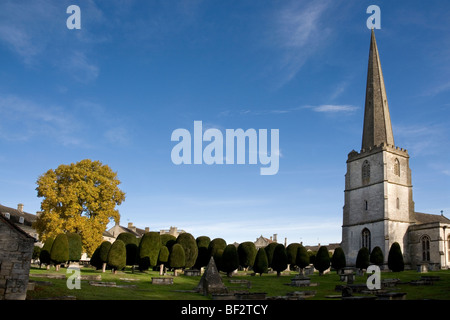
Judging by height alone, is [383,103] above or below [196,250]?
above

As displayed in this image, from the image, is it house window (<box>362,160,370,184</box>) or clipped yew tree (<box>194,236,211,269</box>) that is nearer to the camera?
clipped yew tree (<box>194,236,211,269</box>)

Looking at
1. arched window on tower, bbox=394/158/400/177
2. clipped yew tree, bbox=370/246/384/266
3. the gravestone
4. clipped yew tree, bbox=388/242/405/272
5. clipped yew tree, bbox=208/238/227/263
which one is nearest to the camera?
the gravestone

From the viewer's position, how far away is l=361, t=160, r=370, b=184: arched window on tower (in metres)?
53.5

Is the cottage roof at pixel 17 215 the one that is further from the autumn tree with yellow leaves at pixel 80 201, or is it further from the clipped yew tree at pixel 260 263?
the clipped yew tree at pixel 260 263

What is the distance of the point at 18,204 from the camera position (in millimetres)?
63938

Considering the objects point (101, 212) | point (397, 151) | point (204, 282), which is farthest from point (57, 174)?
point (397, 151)

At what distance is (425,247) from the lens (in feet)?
156

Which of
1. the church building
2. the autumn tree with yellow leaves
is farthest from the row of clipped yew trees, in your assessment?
the church building

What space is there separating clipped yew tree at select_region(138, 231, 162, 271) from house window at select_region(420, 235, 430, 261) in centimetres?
3176

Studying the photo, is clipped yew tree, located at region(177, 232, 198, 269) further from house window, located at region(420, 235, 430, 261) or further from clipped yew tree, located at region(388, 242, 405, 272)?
house window, located at region(420, 235, 430, 261)

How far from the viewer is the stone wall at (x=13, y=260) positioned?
1447 centimetres
